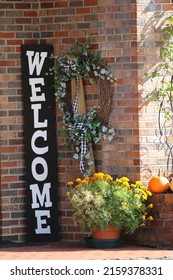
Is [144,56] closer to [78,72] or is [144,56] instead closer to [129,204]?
[78,72]

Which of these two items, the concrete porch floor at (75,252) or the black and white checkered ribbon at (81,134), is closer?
the concrete porch floor at (75,252)

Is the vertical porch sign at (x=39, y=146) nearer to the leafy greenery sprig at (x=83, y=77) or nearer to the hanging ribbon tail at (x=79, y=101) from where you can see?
the leafy greenery sprig at (x=83, y=77)

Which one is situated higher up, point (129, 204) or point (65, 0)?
point (65, 0)

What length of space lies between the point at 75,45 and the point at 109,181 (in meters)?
1.74

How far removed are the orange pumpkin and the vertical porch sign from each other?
1.25 m

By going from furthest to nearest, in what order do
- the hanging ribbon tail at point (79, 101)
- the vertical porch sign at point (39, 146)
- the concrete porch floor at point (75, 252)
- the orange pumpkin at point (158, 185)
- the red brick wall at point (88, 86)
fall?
the vertical porch sign at point (39, 146), the hanging ribbon tail at point (79, 101), the red brick wall at point (88, 86), the orange pumpkin at point (158, 185), the concrete porch floor at point (75, 252)

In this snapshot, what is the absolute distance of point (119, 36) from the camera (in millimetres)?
13766

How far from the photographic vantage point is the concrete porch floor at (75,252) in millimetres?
12633

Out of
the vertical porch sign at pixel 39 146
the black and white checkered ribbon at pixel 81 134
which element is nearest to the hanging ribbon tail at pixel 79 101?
the black and white checkered ribbon at pixel 81 134

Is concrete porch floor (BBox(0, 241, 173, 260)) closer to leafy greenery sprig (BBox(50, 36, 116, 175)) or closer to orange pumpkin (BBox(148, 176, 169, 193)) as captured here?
orange pumpkin (BBox(148, 176, 169, 193))

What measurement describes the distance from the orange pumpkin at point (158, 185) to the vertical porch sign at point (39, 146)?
1.25 m

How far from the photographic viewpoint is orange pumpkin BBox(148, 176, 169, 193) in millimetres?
13445

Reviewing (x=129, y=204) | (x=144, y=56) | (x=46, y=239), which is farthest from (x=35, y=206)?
(x=144, y=56)

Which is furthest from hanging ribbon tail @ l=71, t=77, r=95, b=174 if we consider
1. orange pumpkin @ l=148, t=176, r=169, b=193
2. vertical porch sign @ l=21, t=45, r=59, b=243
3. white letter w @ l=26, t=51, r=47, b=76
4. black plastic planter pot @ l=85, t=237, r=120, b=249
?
black plastic planter pot @ l=85, t=237, r=120, b=249
